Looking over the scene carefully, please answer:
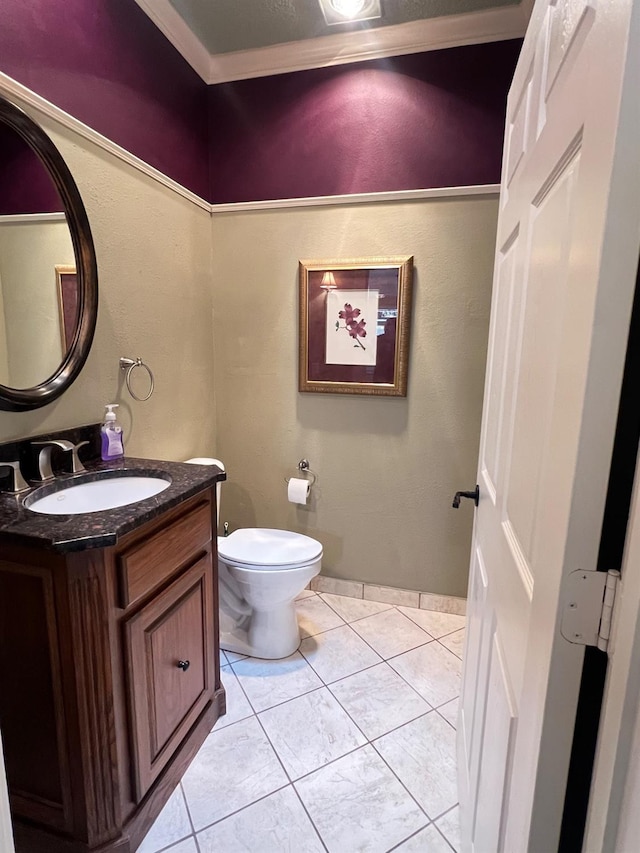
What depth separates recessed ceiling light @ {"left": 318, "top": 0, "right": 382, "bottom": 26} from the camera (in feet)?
5.70

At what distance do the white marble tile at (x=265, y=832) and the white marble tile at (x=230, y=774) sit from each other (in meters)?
0.03

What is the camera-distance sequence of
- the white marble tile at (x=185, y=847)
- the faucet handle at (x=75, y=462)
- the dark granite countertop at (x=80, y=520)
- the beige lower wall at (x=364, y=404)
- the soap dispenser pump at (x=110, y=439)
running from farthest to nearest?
1. the beige lower wall at (x=364, y=404)
2. the soap dispenser pump at (x=110, y=439)
3. the faucet handle at (x=75, y=462)
4. the white marble tile at (x=185, y=847)
5. the dark granite countertop at (x=80, y=520)

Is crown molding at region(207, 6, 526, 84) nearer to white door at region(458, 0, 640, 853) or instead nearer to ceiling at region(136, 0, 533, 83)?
ceiling at region(136, 0, 533, 83)

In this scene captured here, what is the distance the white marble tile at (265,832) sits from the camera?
3.85ft

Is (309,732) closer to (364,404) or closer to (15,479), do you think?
(15,479)

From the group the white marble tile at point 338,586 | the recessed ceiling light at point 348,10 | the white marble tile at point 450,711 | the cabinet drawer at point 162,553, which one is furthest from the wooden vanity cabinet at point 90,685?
the recessed ceiling light at point 348,10

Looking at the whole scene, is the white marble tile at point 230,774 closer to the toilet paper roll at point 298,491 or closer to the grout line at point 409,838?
the grout line at point 409,838

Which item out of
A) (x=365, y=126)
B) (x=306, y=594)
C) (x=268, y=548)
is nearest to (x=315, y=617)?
(x=306, y=594)

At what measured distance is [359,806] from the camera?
1288 millimetres

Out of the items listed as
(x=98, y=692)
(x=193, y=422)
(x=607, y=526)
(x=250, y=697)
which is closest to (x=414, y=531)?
(x=250, y=697)

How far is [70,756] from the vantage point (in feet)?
3.40

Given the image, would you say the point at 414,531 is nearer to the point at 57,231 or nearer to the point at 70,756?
the point at 70,756

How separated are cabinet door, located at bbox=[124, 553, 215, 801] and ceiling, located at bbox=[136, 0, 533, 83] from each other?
7.13ft

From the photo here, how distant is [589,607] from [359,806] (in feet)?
4.02
